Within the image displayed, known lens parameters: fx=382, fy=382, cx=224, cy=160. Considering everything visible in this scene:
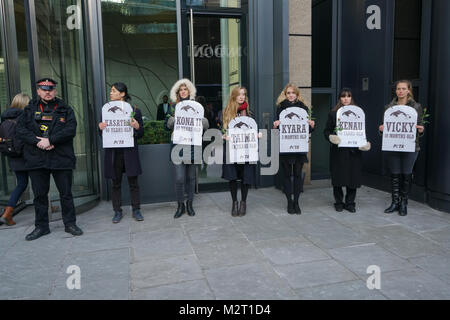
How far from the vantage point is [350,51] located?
7871mm

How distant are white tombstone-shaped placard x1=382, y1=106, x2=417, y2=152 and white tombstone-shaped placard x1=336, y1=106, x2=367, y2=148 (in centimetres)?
35

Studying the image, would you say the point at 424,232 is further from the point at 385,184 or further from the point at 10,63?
the point at 10,63

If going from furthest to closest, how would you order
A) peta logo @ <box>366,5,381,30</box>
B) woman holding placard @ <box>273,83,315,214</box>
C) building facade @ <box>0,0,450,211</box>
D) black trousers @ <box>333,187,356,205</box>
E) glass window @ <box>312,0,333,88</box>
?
glass window @ <box>312,0,333,88</box> < peta logo @ <box>366,5,381,30</box> < building facade @ <box>0,0,450,211</box> < black trousers @ <box>333,187,356,205</box> < woman holding placard @ <box>273,83,315,214</box>

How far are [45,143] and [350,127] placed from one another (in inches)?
168

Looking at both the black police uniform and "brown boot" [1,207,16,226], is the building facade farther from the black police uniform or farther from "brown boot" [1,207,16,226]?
the black police uniform

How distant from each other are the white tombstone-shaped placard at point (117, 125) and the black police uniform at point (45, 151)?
1.84ft

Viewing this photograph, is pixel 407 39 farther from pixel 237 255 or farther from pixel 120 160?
pixel 120 160

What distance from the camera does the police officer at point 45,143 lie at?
15.8ft

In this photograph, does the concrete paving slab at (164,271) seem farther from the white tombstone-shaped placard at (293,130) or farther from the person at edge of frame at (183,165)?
the white tombstone-shaped placard at (293,130)

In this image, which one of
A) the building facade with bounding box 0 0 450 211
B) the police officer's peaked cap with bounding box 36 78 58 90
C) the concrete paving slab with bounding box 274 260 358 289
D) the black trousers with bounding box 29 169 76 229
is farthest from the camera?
the building facade with bounding box 0 0 450 211

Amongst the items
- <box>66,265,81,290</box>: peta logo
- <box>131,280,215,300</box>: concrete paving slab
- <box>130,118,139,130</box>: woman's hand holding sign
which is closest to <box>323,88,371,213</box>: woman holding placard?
<box>130,118,139,130</box>: woman's hand holding sign

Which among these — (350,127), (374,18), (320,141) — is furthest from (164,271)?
(374,18)

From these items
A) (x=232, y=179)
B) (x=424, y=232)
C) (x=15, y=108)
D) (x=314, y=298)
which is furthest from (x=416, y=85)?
(x=15, y=108)

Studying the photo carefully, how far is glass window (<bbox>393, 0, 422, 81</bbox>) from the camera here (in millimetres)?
6410
